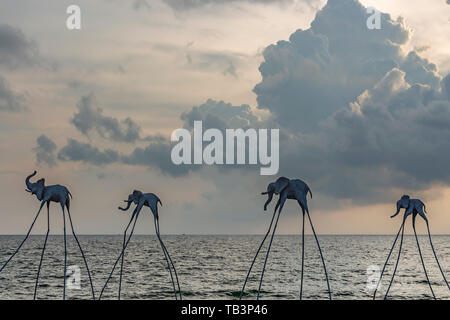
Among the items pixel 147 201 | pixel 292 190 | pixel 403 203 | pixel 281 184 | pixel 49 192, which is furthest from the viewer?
pixel 403 203

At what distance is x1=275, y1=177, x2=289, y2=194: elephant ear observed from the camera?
15.4 m

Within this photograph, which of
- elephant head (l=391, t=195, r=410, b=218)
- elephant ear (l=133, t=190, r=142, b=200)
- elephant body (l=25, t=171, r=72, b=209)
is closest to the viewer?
elephant body (l=25, t=171, r=72, b=209)

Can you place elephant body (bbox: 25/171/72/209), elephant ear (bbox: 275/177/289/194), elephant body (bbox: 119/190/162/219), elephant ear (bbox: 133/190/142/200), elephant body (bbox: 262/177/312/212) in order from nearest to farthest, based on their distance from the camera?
elephant body (bbox: 262/177/312/212) → elephant ear (bbox: 275/177/289/194) → elephant body (bbox: 25/171/72/209) → elephant body (bbox: 119/190/162/219) → elephant ear (bbox: 133/190/142/200)

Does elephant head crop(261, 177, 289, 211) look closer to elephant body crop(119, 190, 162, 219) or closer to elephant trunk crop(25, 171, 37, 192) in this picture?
elephant body crop(119, 190, 162, 219)

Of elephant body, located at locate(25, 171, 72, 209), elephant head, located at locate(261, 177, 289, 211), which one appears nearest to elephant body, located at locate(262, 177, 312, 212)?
elephant head, located at locate(261, 177, 289, 211)

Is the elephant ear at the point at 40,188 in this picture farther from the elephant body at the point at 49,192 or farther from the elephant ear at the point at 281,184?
the elephant ear at the point at 281,184

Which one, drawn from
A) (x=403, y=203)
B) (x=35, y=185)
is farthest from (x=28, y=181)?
(x=403, y=203)

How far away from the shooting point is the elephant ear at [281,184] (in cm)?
1539

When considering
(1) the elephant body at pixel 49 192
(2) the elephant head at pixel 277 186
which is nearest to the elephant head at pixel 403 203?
(2) the elephant head at pixel 277 186

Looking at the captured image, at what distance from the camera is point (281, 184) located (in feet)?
50.8

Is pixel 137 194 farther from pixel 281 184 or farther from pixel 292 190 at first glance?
pixel 292 190
